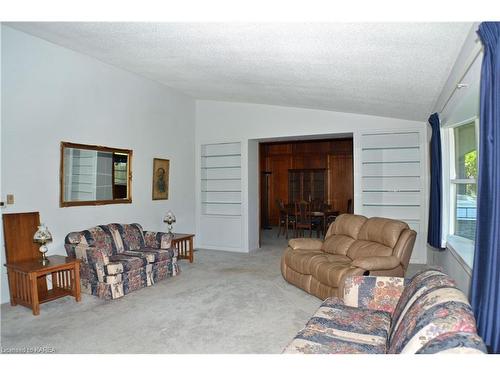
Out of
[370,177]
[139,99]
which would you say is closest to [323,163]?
[370,177]

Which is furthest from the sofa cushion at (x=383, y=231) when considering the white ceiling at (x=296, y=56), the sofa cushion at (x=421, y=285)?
the sofa cushion at (x=421, y=285)

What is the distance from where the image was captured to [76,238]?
4.28 metres

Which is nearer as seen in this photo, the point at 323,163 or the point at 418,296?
the point at 418,296

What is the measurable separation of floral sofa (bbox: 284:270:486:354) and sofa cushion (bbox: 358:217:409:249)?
1.42m

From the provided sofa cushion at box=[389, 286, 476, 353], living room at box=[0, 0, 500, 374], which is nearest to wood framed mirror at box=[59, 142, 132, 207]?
living room at box=[0, 0, 500, 374]

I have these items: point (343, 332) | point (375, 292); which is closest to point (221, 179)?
point (375, 292)

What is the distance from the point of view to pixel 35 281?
11.5ft

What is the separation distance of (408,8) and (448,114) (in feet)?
7.46

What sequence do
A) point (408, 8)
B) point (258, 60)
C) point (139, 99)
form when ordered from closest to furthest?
point (408, 8)
point (258, 60)
point (139, 99)

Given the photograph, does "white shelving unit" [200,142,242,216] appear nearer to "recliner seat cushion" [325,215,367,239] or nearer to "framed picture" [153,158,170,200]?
"framed picture" [153,158,170,200]

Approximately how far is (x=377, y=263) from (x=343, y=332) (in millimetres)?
1595

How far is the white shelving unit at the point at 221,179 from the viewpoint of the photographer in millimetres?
7145

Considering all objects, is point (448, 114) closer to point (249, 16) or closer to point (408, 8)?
point (408, 8)
